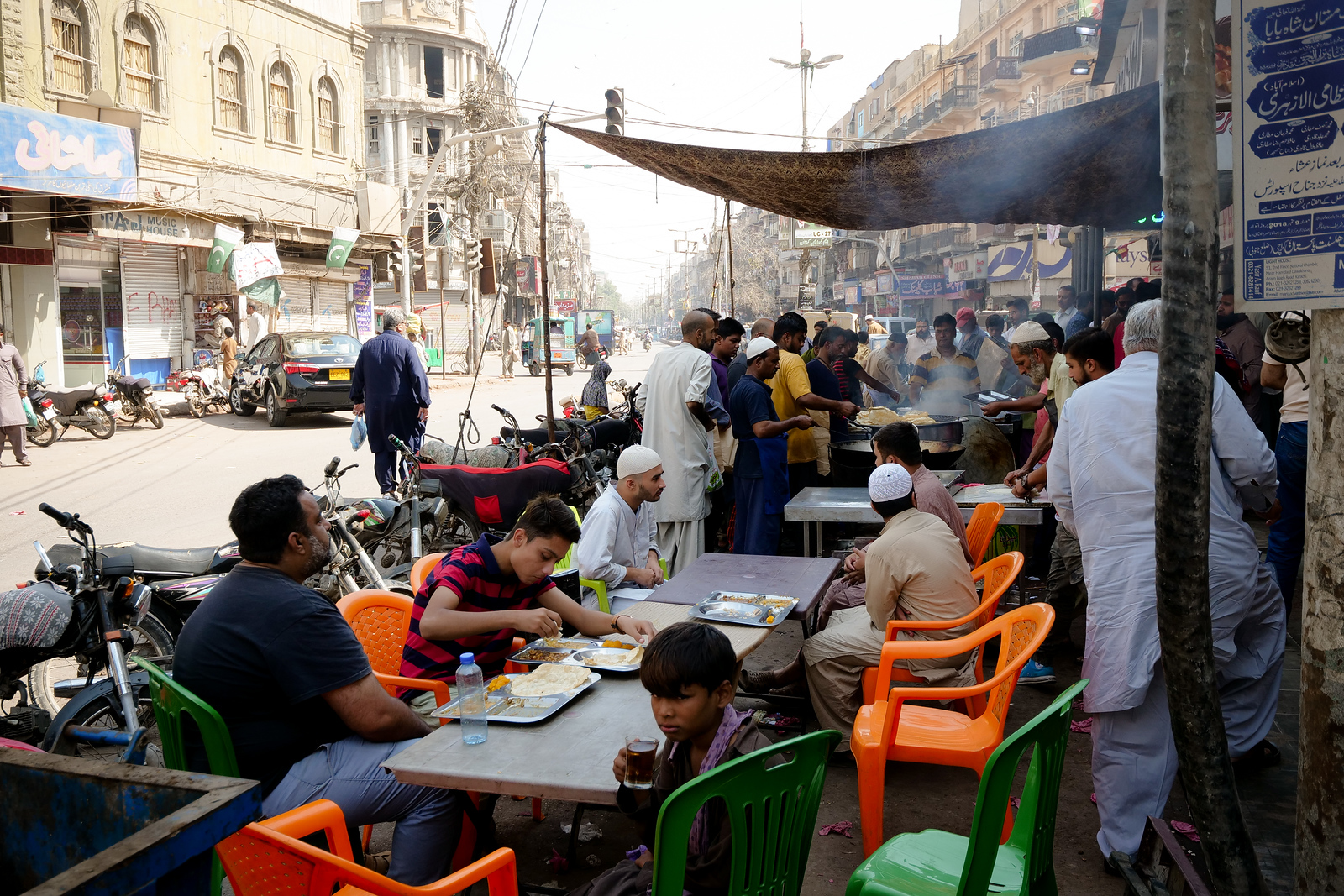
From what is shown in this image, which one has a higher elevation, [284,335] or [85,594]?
[284,335]

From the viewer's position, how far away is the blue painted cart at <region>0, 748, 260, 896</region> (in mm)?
1516

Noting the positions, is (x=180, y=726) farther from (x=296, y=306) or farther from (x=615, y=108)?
(x=296, y=306)

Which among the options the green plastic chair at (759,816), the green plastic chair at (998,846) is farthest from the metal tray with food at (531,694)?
the green plastic chair at (998,846)

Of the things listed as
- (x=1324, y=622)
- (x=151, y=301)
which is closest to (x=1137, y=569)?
(x=1324, y=622)

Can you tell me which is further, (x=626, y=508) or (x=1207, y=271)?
(x=626, y=508)

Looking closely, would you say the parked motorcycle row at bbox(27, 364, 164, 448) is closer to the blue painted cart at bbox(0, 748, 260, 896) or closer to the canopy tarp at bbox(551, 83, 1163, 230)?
the canopy tarp at bbox(551, 83, 1163, 230)

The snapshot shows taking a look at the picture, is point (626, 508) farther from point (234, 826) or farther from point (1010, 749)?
point (234, 826)

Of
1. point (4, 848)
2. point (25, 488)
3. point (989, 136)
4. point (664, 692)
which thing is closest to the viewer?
point (4, 848)

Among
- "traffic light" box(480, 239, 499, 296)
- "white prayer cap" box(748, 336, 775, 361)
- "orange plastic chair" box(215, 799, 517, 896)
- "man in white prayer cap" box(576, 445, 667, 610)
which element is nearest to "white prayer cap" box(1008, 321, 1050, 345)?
"white prayer cap" box(748, 336, 775, 361)

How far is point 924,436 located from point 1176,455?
5939 mm

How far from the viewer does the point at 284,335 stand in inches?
727

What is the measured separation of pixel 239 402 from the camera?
19.2 metres

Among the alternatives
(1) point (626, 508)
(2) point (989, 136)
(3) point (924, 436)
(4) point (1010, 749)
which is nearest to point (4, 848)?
(4) point (1010, 749)

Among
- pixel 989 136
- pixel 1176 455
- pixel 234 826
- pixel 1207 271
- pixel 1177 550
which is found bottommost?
pixel 234 826
